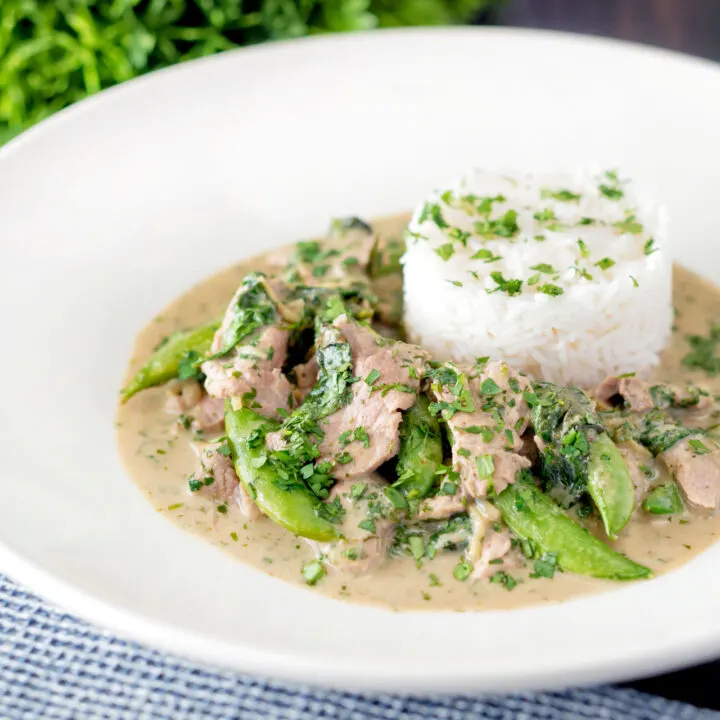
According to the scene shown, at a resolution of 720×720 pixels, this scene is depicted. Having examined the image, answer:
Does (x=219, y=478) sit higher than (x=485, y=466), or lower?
lower

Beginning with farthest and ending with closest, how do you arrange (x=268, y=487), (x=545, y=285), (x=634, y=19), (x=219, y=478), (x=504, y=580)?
(x=634, y=19) → (x=545, y=285) → (x=219, y=478) → (x=268, y=487) → (x=504, y=580)

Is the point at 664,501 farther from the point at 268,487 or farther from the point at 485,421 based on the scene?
the point at 268,487

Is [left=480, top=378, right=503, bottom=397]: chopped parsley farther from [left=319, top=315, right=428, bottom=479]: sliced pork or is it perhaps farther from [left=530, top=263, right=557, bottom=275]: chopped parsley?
[left=530, top=263, right=557, bottom=275]: chopped parsley

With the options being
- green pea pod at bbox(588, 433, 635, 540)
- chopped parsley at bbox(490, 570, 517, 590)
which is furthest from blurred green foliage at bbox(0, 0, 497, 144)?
chopped parsley at bbox(490, 570, 517, 590)

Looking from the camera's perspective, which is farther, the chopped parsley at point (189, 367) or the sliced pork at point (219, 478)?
the chopped parsley at point (189, 367)

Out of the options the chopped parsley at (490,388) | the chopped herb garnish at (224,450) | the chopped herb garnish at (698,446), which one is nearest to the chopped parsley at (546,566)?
the chopped parsley at (490,388)

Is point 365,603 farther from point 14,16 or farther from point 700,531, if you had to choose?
point 14,16

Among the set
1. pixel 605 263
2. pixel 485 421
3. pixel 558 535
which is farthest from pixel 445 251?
pixel 558 535

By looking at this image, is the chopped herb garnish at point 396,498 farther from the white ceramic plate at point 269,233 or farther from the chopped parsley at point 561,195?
the chopped parsley at point 561,195
